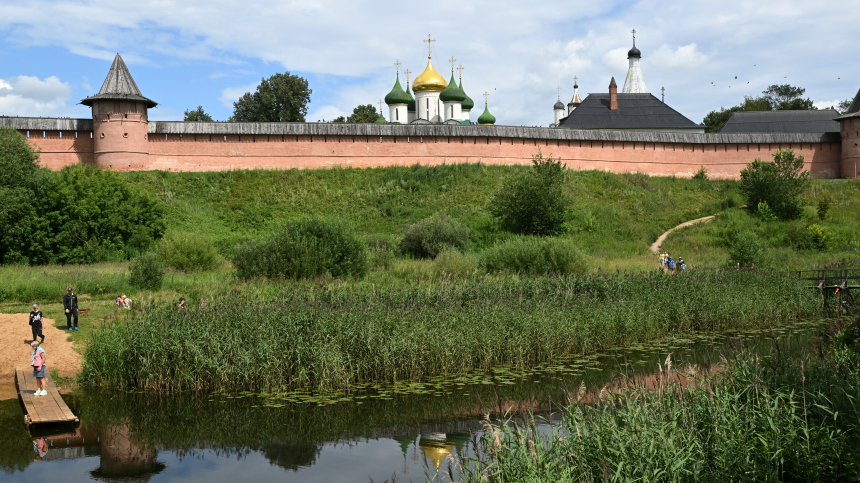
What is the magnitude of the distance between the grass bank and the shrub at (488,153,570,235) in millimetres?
16287

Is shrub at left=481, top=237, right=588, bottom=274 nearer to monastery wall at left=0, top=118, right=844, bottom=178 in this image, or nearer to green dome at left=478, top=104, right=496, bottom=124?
monastery wall at left=0, top=118, right=844, bottom=178

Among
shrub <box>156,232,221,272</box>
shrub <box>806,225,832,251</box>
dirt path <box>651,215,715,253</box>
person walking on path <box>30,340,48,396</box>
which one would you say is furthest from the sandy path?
shrub <box>806,225,832,251</box>

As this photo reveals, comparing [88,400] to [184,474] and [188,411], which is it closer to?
[188,411]

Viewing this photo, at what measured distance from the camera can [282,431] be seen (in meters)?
6.99

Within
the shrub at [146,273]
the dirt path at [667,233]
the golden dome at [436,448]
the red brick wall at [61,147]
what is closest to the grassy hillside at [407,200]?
the dirt path at [667,233]

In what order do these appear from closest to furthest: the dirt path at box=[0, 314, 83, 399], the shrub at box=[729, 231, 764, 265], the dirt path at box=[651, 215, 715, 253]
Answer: the dirt path at box=[0, 314, 83, 399], the shrub at box=[729, 231, 764, 265], the dirt path at box=[651, 215, 715, 253]

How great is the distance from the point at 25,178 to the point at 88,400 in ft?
43.6

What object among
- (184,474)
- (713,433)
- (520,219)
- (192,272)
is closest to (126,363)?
(184,474)

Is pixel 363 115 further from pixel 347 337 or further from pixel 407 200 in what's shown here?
pixel 347 337

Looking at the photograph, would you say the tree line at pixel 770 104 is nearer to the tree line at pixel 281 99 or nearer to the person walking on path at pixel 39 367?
the tree line at pixel 281 99

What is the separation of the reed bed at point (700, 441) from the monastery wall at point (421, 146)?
2124 cm

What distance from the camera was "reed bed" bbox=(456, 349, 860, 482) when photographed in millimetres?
4145

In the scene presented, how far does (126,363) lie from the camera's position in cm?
840

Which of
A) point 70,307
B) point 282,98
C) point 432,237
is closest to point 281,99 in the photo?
point 282,98
